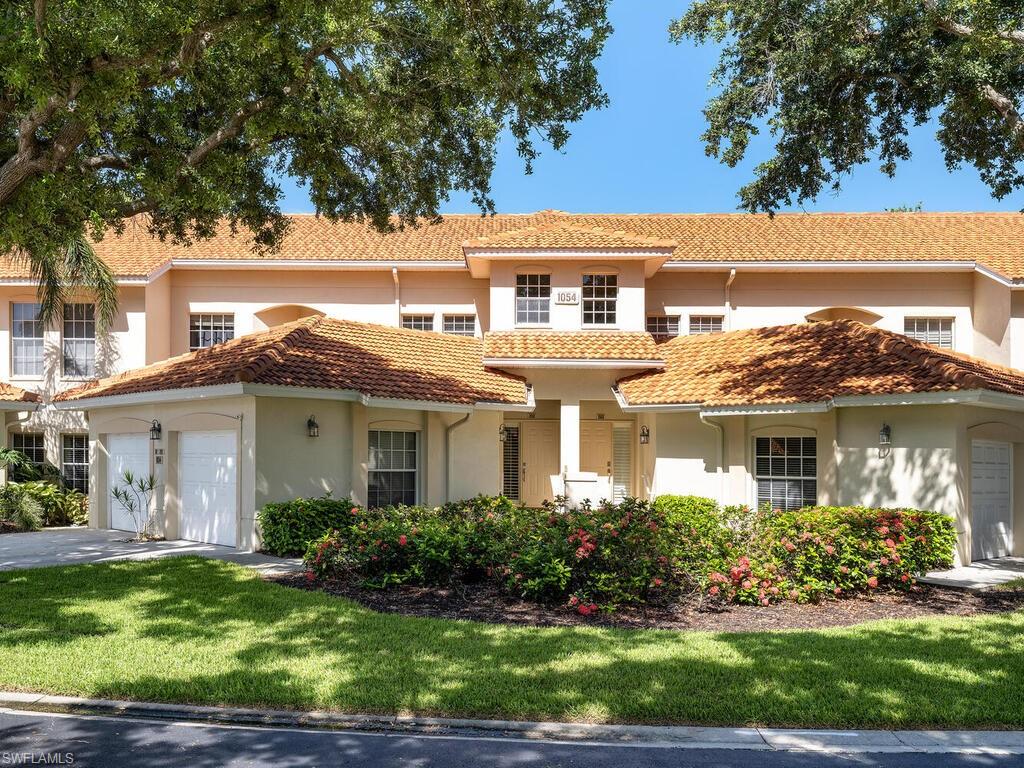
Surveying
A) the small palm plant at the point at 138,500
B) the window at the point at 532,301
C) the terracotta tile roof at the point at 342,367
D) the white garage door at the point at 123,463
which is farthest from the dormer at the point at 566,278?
the small palm plant at the point at 138,500

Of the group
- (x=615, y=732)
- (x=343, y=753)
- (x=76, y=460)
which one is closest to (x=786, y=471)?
(x=615, y=732)

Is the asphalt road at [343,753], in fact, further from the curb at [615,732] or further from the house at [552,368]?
the house at [552,368]

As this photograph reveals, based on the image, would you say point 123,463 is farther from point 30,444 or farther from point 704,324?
point 704,324

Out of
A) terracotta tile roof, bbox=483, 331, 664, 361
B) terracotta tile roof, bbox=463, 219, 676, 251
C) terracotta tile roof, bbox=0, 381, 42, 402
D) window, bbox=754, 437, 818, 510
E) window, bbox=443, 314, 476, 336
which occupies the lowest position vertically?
window, bbox=754, 437, 818, 510

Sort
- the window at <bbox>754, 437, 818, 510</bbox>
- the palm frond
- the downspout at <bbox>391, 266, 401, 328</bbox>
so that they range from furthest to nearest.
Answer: the downspout at <bbox>391, 266, 401, 328</bbox> → the palm frond → the window at <bbox>754, 437, 818, 510</bbox>

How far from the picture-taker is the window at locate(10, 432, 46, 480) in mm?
20484

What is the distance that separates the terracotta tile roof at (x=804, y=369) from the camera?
43.7 ft

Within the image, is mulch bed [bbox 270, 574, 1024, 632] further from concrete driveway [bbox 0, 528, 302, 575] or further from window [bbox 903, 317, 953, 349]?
window [bbox 903, 317, 953, 349]

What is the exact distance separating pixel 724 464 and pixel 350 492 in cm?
758

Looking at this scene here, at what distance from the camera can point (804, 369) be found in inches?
603

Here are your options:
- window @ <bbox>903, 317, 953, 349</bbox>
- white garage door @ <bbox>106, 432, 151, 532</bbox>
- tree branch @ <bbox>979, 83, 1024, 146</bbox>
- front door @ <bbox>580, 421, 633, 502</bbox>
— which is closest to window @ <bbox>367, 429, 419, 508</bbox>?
white garage door @ <bbox>106, 432, 151, 532</bbox>

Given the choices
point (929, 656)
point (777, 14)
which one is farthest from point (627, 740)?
point (777, 14)

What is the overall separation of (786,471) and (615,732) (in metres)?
10.7

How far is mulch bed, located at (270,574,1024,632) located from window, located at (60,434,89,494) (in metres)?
13.0
